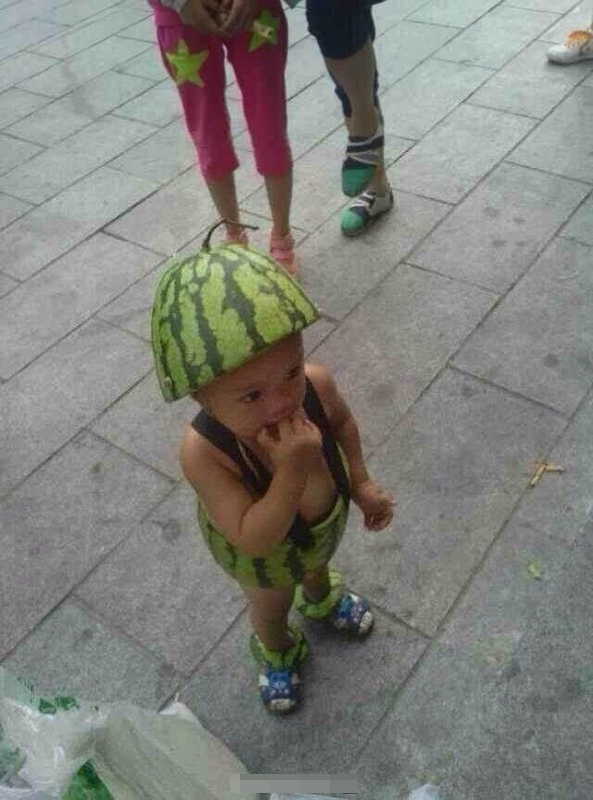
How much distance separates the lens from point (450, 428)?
8.57 feet

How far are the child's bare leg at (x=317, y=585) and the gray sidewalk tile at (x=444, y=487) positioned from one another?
207 millimetres

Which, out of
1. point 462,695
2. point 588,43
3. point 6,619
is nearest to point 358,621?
point 462,695

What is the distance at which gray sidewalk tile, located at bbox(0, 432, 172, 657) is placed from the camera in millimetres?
2320

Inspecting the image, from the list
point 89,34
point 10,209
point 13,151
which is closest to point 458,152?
point 10,209

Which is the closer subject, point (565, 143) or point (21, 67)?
point (565, 143)

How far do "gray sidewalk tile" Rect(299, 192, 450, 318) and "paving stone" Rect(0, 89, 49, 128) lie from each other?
260 cm

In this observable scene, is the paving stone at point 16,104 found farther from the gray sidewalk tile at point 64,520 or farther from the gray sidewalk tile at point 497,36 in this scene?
the gray sidewalk tile at point 64,520

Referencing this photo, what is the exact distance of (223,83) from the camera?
112 inches

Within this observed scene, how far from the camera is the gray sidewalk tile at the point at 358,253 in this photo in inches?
128

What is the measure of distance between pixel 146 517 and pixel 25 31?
5253 millimetres

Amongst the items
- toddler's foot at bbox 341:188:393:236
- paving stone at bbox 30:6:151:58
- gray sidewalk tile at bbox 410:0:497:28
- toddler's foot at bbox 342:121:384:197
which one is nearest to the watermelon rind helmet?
toddler's foot at bbox 342:121:384:197

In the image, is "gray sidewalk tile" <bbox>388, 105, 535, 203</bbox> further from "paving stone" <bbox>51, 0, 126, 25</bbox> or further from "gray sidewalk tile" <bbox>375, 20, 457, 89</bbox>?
"paving stone" <bbox>51, 0, 126, 25</bbox>

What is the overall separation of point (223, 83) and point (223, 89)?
0.03 metres

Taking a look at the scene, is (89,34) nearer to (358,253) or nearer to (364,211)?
(364,211)
